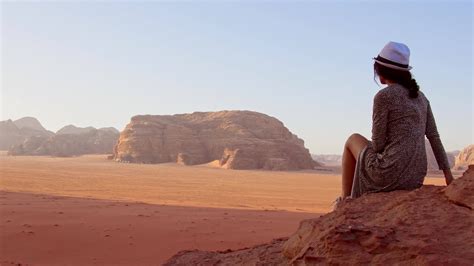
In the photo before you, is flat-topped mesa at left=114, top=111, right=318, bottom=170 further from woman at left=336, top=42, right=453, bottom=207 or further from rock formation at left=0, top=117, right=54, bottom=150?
rock formation at left=0, top=117, right=54, bottom=150

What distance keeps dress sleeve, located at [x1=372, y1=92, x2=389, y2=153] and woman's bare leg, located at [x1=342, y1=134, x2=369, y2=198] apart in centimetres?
15

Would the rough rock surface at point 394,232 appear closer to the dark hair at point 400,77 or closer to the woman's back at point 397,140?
the woman's back at point 397,140

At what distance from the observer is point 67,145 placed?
6359 cm

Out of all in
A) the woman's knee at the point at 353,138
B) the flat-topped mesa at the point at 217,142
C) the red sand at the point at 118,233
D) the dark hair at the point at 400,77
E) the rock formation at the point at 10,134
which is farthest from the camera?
the rock formation at the point at 10,134

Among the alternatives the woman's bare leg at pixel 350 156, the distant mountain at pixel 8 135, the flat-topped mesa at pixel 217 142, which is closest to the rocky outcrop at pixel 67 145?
the flat-topped mesa at pixel 217 142

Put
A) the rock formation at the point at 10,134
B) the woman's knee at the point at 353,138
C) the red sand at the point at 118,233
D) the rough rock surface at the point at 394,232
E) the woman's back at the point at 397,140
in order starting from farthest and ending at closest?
the rock formation at the point at 10,134 → the red sand at the point at 118,233 → the woman's knee at the point at 353,138 → the woman's back at the point at 397,140 → the rough rock surface at the point at 394,232

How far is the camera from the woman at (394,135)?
9.70 ft

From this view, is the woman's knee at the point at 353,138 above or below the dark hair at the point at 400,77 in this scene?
below

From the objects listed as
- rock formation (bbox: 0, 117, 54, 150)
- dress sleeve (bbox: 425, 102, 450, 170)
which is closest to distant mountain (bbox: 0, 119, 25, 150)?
rock formation (bbox: 0, 117, 54, 150)

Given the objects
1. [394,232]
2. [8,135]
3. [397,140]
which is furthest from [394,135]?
[8,135]

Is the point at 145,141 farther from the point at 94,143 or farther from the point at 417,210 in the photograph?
the point at 417,210

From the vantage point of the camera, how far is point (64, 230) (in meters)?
6.18

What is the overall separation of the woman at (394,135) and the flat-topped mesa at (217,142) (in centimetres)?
3691

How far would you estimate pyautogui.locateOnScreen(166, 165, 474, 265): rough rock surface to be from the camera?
2145 mm
